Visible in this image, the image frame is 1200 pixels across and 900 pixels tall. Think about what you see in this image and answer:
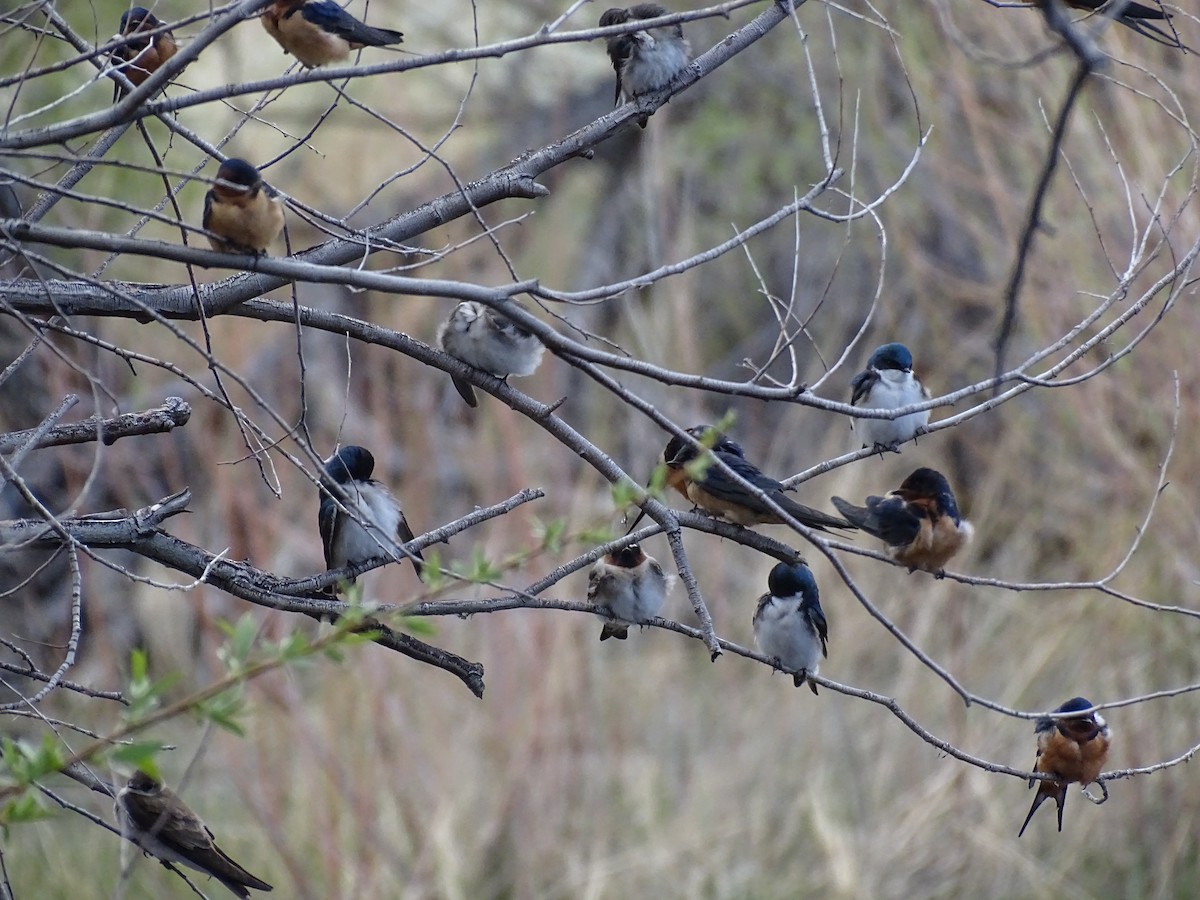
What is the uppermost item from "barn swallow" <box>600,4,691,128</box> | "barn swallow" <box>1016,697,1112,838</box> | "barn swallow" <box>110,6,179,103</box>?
"barn swallow" <box>600,4,691,128</box>

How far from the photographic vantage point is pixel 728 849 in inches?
306

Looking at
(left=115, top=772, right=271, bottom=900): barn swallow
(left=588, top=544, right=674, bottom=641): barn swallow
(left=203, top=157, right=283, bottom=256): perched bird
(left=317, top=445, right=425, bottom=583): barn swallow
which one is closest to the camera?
(left=203, top=157, right=283, bottom=256): perched bird

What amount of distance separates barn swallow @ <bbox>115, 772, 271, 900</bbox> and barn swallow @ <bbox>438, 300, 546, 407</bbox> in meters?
1.60

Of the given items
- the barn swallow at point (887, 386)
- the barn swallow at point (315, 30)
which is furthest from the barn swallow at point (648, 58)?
the barn swallow at point (887, 386)

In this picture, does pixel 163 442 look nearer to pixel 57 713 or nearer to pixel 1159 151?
pixel 57 713

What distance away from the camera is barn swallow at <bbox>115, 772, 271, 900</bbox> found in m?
3.95

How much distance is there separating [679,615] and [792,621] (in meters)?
6.10

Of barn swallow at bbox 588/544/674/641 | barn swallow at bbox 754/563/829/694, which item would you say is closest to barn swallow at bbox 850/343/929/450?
barn swallow at bbox 754/563/829/694

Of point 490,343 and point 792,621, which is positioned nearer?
point 490,343

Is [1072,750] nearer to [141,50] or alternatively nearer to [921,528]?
[921,528]

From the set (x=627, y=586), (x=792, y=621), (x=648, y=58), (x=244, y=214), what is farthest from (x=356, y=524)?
(x=648, y=58)

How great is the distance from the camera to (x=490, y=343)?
454 centimetres

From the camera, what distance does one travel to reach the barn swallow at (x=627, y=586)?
15.2 feet

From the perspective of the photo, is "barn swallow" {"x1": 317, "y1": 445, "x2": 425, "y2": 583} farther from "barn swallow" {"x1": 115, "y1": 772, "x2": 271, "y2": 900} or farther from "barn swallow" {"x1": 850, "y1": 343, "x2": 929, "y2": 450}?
"barn swallow" {"x1": 850, "y1": 343, "x2": 929, "y2": 450}
